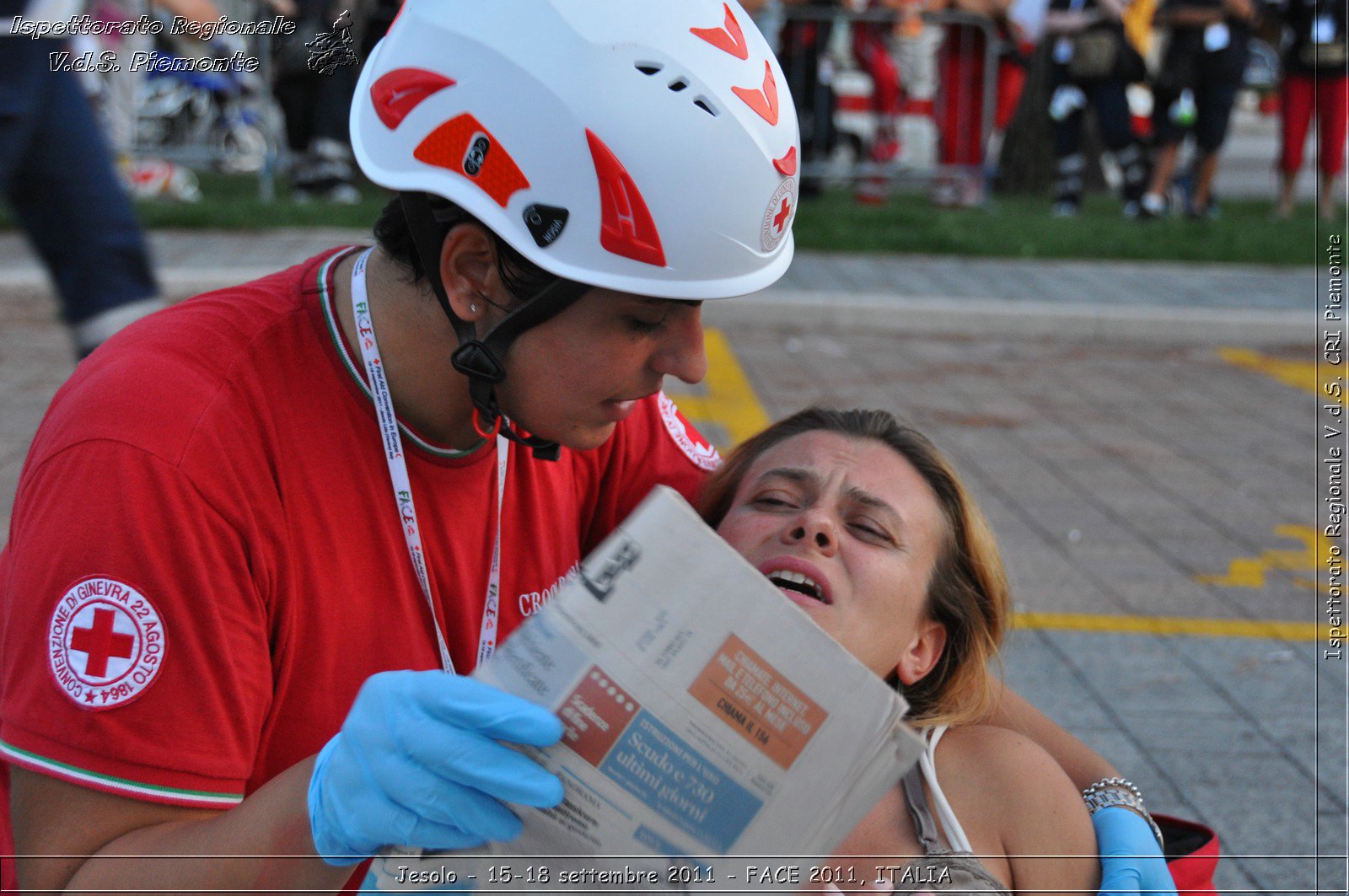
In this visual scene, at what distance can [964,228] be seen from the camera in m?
10.7

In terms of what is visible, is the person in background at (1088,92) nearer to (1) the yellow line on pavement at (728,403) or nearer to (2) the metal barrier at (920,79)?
(2) the metal barrier at (920,79)

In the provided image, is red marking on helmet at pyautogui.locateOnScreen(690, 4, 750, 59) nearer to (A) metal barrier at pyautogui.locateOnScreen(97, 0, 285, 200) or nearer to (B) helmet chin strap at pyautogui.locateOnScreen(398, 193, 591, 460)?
(B) helmet chin strap at pyautogui.locateOnScreen(398, 193, 591, 460)

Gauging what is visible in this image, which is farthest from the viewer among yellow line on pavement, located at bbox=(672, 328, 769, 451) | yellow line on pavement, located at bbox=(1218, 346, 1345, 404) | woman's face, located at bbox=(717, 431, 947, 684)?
yellow line on pavement, located at bbox=(1218, 346, 1345, 404)

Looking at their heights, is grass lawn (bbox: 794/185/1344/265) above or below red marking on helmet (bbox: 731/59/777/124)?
below

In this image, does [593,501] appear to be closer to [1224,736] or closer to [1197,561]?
[1224,736]

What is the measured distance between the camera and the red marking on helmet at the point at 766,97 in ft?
6.04

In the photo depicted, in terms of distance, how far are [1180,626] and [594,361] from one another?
2.94m

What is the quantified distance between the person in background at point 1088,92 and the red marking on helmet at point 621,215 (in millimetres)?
10792

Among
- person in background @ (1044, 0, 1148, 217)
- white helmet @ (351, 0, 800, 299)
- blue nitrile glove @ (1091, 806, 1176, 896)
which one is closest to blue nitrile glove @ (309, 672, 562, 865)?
white helmet @ (351, 0, 800, 299)

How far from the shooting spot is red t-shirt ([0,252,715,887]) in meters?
1.53

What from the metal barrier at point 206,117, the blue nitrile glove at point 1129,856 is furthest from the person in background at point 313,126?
the blue nitrile glove at point 1129,856

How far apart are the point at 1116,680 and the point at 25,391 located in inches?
183

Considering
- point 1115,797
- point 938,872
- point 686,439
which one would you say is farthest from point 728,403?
point 938,872

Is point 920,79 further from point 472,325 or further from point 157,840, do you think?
point 157,840
